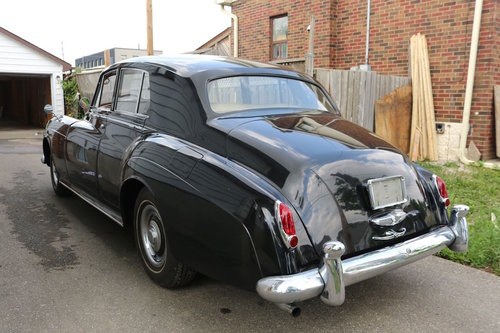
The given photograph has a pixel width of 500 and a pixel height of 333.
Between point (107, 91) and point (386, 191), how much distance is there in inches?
124

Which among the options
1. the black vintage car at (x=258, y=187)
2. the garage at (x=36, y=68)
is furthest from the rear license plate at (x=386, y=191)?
the garage at (x=36, y=68)

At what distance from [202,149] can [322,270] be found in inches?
47.0

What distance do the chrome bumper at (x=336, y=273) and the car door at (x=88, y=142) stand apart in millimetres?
2599

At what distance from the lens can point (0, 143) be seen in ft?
44.0

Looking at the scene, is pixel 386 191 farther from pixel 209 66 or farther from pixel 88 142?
pixel 88 142

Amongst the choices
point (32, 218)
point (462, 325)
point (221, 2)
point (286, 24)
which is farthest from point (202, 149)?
point (221, 2)

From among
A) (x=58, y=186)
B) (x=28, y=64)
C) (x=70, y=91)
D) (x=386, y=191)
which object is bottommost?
(x=58, y=186)

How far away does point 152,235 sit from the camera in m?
3.47

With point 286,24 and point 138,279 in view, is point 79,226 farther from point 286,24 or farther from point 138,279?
point 286,24

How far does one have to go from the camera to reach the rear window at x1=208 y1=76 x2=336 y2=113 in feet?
11.5

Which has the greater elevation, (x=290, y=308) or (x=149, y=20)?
(x=149, y=20)

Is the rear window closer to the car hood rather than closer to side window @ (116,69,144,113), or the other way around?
the car hood

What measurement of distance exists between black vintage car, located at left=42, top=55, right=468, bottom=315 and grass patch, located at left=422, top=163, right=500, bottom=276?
980 millimetres

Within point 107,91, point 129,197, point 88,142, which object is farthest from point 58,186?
point 129,197
